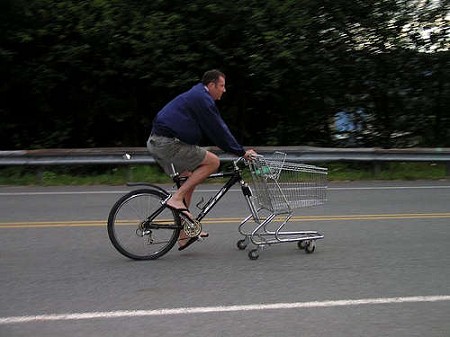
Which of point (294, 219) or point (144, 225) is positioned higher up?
point (144, 225)

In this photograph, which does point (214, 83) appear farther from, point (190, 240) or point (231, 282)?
point (231, 282)

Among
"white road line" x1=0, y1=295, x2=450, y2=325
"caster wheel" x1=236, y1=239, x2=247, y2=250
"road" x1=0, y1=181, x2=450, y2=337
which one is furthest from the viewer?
"caster wheel" x1=236, y1=239, x2=247, y2=250

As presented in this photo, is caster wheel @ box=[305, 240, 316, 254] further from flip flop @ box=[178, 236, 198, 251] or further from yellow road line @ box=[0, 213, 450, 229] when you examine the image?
yellow road line @ box=[0, 213, 450, 229]

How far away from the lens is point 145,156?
13.4m

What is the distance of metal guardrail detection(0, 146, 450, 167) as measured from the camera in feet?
43.3

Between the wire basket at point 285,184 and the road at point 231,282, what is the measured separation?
598mm

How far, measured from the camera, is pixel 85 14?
47.7 ft

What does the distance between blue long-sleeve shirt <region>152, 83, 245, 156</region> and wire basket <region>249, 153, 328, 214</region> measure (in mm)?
322

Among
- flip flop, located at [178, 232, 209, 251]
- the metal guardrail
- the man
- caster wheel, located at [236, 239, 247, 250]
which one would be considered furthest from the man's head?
the metal guardrail

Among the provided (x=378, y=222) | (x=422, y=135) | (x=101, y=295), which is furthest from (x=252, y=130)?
(x=101, y=295)

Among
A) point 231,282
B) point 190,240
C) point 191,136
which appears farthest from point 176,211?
point 231,282

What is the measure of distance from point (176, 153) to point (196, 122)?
0.38 m

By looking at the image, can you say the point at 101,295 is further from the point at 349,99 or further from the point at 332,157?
the point at 349,99

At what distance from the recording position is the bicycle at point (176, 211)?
6574 millimetres
